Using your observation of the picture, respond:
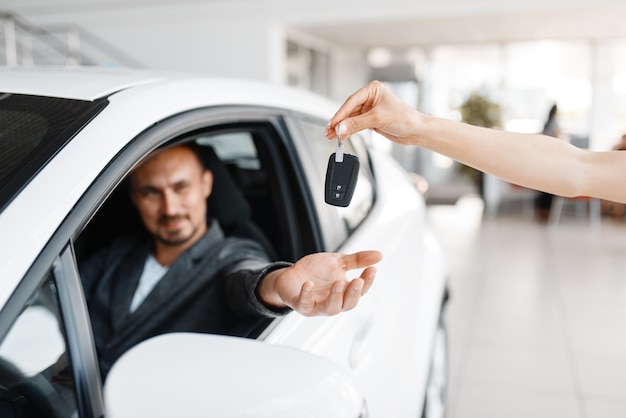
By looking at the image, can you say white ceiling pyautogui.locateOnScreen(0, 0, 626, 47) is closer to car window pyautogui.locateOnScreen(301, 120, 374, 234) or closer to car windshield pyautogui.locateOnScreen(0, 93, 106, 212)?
car window pyautogui.locateOnScreen(301, 120, 374, 234)

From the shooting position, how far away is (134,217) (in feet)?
6.31

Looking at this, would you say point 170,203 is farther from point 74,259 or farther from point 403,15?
point 403,15

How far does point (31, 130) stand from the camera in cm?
96

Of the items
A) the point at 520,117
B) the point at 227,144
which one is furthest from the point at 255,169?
the point at 520,117

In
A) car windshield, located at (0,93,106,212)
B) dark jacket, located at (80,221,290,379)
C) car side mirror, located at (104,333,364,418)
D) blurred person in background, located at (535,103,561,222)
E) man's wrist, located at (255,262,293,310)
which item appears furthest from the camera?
blurred person in background, located at (535,103,561,222)

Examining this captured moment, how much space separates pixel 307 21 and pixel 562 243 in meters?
5.76

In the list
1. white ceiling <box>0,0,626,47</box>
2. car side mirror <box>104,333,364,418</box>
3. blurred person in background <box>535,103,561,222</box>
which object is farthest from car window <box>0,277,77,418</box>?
white ceiling <box>0,0,626,47</box>

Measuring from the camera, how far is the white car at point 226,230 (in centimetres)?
72

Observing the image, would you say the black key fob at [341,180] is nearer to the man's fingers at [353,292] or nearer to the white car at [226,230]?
the man's fingers at [353,292]

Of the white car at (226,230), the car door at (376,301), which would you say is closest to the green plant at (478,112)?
the car door at (376,301)

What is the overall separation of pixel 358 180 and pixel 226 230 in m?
0.46

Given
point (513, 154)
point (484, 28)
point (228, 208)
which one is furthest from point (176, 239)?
point (484, 28)

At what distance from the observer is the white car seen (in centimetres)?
72

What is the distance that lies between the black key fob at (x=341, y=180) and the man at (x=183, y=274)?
0.34 ft
